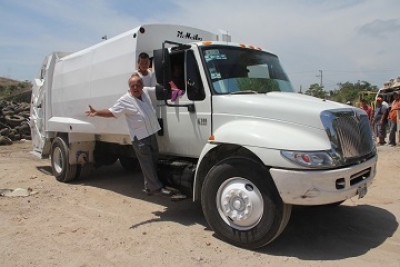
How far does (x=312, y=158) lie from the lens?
4023mm

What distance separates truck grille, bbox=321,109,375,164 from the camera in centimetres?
420

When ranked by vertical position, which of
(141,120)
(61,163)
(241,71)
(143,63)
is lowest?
(61,163)

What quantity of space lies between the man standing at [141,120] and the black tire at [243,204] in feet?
3.55

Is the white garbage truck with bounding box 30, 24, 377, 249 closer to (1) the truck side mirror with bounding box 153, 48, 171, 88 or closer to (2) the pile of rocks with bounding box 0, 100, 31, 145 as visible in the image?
(1) the truck side mirror with bounding box 153, 48, 171, 88

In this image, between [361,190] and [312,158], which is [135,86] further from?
[361,190]

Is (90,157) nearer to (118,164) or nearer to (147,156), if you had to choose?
(118,164)

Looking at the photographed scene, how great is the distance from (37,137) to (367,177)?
7.73 m

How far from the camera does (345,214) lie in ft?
18.6

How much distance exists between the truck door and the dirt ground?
1.09 metres

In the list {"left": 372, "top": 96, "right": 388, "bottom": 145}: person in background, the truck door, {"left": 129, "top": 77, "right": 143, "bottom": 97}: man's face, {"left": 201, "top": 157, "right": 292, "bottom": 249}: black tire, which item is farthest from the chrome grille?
{"left": 372, "top": 96, "right": 388, "bottom": 145}: person in background

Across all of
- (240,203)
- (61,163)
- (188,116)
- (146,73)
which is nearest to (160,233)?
(240,203)

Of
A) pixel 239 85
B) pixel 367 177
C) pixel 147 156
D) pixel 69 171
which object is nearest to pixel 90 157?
pixel 69 171

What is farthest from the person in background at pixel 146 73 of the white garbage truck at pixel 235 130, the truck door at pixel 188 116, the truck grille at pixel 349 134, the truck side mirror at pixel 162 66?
the truck grille at pixel 349 134

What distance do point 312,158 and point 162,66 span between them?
2280 millimetres
